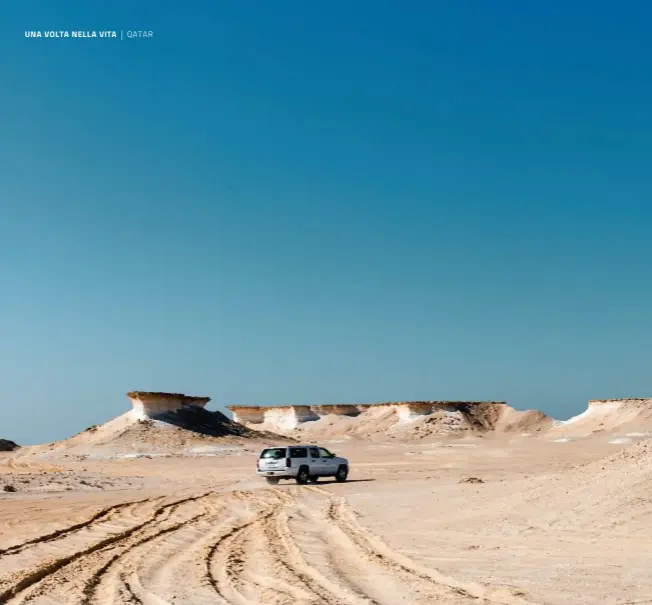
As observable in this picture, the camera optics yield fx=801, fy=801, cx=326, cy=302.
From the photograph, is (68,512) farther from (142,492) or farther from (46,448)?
(46,448)

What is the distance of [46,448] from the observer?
6638 cm

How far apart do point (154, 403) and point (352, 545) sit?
57.8m

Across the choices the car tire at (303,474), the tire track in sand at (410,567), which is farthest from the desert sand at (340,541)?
the car tire at (303,474)

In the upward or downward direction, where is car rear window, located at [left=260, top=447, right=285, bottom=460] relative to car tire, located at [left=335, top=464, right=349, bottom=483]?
upward

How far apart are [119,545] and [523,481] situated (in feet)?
33.7

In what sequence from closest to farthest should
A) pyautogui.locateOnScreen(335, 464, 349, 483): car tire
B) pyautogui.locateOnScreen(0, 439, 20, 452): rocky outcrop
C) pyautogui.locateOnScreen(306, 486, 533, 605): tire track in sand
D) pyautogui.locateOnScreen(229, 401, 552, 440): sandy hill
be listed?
pyautogui.locateOnScreen(306, 486, 533, 605): tire track in sand → pyautogui.locateOnScreen(335, 464, 349, 483): car tire → pyautogui.locateOnScreen(0, 439, 20, 452): rocky outcrop → pyautogui.locateOnScreen(229, 401, 552, 440): sandy hill

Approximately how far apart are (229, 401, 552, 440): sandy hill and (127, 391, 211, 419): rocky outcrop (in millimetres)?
24741

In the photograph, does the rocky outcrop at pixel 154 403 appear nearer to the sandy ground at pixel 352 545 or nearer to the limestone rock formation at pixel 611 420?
the limestone rock formation at pixel 611 420

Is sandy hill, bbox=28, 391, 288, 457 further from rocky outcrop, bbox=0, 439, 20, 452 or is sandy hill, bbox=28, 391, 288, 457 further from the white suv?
the white suv

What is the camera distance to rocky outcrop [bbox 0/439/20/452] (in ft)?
256

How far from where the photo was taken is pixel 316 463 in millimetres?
30594

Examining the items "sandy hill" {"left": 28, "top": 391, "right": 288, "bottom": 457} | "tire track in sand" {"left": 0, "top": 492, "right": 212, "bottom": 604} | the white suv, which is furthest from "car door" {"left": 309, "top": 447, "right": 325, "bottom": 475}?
"sandy hill" {"left": 28, "top": 391, "right": 288, "bottom": 457}

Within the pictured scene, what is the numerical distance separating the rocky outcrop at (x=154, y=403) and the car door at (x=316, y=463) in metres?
39.8

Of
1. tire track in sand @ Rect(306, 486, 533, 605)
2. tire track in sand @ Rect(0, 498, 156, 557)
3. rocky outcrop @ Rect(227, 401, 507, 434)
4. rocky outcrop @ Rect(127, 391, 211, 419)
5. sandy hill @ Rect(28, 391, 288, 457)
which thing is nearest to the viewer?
tire track in sand @ Rect(306, 486, 533, 605)
